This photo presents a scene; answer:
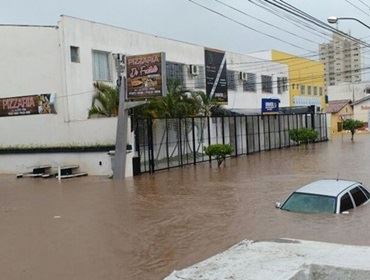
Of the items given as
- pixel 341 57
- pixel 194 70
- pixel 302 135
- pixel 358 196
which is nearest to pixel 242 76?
pixel 302 135

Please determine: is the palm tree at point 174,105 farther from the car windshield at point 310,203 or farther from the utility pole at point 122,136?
the car windshield at point 310,203

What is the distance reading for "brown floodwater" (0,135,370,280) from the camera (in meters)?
9.59

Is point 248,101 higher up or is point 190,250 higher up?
point 248,101

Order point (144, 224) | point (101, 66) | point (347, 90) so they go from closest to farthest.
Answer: point (144, 224), point (101, 66), point (347, 90)

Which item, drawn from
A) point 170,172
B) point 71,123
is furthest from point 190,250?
point 71,123

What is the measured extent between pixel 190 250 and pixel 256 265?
4.90 m

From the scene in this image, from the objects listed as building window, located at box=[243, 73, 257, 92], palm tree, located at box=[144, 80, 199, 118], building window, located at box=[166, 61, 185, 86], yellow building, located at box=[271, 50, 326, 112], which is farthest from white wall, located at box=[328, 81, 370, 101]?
palm tree, located at box=[144, 80, 199, 118]

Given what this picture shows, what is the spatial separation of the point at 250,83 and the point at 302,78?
14223mm

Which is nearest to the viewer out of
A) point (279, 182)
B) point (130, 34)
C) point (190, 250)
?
point (190, 250)

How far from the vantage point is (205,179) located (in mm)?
23906

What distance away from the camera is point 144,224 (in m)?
13.4

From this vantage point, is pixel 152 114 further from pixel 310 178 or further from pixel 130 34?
pixel 310 178

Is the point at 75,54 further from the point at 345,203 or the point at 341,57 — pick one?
the point at 341,57

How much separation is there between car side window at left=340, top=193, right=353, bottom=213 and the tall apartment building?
384 inches
